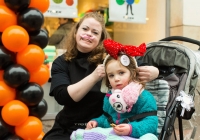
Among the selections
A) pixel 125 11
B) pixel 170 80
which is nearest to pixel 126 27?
pixel 125 11

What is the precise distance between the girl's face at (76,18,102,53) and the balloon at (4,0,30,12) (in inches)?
27.7

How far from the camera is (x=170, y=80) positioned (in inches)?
111

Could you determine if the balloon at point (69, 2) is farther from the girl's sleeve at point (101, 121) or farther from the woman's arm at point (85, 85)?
the girl's sleeve at point (101, 121)

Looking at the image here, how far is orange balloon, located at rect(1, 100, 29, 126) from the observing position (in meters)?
2.02

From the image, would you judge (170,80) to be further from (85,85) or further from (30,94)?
(30,94)

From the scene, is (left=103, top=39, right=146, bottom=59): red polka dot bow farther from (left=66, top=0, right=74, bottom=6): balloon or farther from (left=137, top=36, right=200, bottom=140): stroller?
(left=66, top=0, right=74, bottom=6): balloon

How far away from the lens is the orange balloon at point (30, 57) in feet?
6.79

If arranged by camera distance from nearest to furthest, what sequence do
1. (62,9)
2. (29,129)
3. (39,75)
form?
(29,129) < (39,75) < (62,9)

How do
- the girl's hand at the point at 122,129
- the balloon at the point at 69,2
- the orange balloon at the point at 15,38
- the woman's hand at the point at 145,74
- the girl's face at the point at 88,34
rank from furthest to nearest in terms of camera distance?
the balloon at the point at 69,2, the girl's face at the point at 88,34, the woman's hand at the point at 145,74, the girl's hand at the point at 122,129, the orange balloon at the point at 15,38

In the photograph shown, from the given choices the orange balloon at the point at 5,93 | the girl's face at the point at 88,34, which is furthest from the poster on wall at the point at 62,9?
the orange balloon at the point at 5,93

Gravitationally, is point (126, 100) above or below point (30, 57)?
below

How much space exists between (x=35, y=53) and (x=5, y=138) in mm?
A: 557

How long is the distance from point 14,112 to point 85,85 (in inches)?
23.8

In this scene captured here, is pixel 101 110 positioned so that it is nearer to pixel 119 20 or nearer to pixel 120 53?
pixel 120 53
